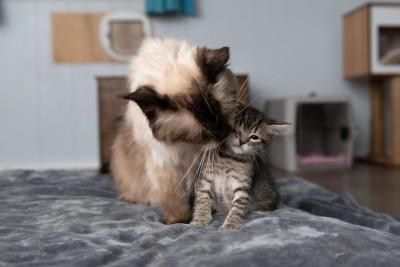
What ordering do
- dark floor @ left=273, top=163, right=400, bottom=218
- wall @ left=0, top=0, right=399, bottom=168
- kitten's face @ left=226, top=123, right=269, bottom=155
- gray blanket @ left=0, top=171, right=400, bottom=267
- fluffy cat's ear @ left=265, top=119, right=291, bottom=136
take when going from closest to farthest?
gray blanket @ left=0, top=171, right=400, bottom=267, kitten's face @ left=226, top=123, right=269, bottom=155, fluffy cat's ear @ left=265, top=119, right=291, bottom=136, dark floor @ left=273, top=163, right=400, bottom=218, wall @ left=0, top=0, right=399, bottom=168

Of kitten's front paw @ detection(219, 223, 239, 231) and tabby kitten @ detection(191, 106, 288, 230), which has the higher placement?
tabby kitten @ detection(191, 106, 288, 230)

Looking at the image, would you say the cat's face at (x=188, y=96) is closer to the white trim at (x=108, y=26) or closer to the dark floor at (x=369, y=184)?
the dark floor at (x=369, y=184)

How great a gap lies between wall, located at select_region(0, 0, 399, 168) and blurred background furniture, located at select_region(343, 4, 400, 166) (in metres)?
0.15

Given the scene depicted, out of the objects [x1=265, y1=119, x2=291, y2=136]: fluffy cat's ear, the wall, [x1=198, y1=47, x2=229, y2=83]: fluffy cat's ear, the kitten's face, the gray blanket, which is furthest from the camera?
the wall

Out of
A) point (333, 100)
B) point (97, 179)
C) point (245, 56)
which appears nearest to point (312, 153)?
point (333, 100)

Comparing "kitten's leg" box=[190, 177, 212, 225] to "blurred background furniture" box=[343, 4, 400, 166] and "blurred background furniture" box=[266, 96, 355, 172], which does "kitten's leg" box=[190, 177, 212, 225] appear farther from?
"blurred background furniture" box=[343, 4, 400, 166]

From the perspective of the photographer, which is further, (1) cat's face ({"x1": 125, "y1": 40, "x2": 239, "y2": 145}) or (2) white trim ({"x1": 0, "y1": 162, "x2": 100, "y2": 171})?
(2) white trim ({"x1": 0, "y1": 162, "x2": 100, "y2": 171})

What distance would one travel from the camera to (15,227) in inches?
52.8

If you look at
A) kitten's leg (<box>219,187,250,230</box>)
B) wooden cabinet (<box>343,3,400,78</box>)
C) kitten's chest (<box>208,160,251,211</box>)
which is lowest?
kitten's leg (<box>219,187,250,230</box>)

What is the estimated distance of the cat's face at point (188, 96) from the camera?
1.16m

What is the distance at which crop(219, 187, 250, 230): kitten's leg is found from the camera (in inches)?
51.1

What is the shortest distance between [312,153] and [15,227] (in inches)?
131

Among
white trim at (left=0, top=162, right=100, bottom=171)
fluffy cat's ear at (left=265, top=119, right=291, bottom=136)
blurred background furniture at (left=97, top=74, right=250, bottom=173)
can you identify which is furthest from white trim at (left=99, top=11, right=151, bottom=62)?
fluffy cat's ear at (left=265, top=119, right=291, bottom=136)

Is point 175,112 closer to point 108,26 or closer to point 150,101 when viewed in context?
point 150,101
